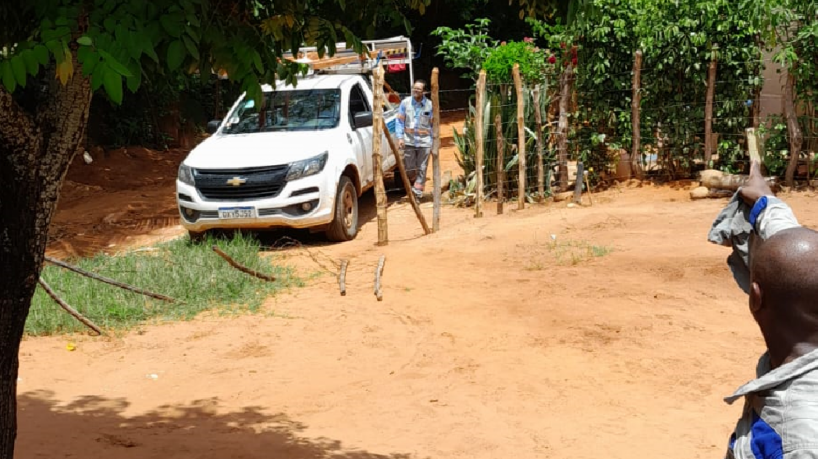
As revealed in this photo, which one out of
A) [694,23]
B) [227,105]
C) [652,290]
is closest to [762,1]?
[694,23]

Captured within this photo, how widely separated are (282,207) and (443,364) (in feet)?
13.6

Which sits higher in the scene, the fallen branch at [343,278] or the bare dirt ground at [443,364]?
the fallen branch at [343,278]

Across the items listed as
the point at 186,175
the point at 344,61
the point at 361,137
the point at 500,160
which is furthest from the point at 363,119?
the point at 344,61

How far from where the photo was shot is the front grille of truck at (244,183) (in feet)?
37.2

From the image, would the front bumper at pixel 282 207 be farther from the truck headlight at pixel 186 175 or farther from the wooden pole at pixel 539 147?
the wooden pole at pixel 539 147

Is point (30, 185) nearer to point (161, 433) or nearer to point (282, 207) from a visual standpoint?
point (161, 433)

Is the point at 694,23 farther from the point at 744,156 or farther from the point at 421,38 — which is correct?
the point at 421,38

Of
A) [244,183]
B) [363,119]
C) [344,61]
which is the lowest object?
[244,183]

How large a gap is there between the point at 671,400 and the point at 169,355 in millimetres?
3992

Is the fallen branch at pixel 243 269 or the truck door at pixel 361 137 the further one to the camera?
the truck door at pixel 361 137

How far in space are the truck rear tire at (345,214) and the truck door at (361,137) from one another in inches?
18.0

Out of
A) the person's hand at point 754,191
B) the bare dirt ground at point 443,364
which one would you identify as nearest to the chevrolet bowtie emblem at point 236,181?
the bare dirt ground at point 443,364

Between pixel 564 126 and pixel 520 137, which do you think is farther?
pixel 564 126

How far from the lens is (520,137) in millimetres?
12891
